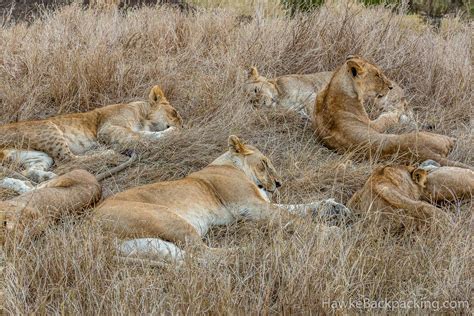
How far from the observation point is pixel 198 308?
325 cm

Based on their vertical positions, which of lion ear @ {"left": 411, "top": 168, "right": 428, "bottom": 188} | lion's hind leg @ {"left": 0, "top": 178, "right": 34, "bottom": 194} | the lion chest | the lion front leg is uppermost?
lion ear @ {"left": 411, "top": 168, "right": 428, "bottom": 188}

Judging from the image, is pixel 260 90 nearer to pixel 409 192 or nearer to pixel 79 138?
pixel 79 138

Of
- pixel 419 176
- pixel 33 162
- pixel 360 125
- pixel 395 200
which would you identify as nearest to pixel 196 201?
pixel 395 200

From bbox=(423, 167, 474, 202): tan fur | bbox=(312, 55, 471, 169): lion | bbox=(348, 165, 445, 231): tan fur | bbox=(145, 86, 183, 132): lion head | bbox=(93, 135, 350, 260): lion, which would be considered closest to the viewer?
bbox=(93, 135, 350, 260): lion

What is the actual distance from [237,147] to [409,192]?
4.01 ft

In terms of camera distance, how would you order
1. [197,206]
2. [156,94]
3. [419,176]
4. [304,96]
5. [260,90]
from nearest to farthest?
[197,206], [419,176], [156,94], [260,90], [304,96]

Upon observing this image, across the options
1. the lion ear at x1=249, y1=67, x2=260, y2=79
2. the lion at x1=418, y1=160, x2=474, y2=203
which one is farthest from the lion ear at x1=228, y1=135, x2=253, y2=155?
the lion ear at x1=249, y1=67, x2=260, y2=79

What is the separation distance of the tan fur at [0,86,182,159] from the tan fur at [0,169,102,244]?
104cm

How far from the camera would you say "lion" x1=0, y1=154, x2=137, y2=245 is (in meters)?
4.16

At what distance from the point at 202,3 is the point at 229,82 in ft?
19.6

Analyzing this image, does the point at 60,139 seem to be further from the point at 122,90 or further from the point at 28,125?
the point at 122,90

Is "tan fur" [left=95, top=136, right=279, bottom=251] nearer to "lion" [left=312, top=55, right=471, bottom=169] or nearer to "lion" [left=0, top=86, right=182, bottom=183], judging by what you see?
"lion" [left=312, top=55, right=471, bottom=169]

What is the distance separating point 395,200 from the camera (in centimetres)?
469

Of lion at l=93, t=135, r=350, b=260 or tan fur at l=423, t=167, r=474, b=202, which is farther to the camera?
tan fur at l=423, t=167, r=474, b=202
